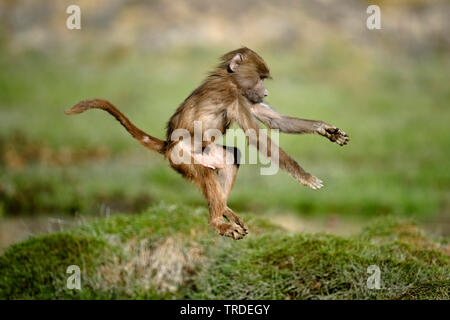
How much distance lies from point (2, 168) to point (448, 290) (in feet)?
38.4

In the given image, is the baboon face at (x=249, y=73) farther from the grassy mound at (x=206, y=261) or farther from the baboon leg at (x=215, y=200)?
the grassy mound at (x=206, y=261)

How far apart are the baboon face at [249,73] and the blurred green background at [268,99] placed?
6.38 m

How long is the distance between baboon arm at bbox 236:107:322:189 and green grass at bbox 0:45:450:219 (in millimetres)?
6405

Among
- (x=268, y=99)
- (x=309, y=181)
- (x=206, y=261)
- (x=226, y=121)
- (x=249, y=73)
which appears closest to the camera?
(x=309, y=181)

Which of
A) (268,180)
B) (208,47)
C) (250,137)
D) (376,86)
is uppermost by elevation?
(208,47)

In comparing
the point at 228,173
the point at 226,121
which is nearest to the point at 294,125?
the point at 226,121

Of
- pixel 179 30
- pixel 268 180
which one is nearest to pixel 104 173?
pixel 268 180

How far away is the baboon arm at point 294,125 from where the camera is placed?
5926 millimetres

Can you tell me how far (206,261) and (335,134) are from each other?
2749mm

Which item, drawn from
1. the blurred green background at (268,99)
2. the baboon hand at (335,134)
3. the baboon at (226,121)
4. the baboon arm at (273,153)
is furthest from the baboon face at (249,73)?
the blurred green background at (268,99)

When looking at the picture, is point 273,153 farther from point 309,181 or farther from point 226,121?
point 226,121

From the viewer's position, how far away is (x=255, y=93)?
21.0ft

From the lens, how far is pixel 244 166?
16453 mm

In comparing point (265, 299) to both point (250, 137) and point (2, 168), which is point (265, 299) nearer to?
point (250, 137)
